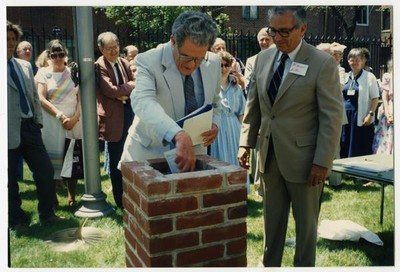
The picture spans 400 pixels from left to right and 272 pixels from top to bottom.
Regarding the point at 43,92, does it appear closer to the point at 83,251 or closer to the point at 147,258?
the point at 83,251

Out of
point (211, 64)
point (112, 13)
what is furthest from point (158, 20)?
point (211, 64)

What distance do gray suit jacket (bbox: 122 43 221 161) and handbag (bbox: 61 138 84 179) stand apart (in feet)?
7.83

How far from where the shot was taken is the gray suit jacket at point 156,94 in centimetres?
226

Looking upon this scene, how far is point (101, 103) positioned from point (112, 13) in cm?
545

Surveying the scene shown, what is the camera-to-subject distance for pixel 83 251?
3.54 metres

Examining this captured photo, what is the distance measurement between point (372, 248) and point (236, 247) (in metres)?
2.14

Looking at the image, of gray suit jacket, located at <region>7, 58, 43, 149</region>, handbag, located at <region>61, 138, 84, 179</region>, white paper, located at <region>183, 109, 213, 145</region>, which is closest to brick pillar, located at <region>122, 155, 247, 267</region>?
white paper, located at <region>183, 109, 213, 145</region>

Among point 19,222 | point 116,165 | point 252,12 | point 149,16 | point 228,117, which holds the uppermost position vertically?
point 149,16

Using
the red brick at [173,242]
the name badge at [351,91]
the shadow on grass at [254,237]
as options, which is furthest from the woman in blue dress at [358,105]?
the red brick at [173,242]

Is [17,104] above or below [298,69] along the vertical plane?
below

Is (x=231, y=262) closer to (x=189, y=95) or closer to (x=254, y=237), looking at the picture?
(x=189, y=95)

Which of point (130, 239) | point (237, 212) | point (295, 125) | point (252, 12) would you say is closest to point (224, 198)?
point (237, 212)

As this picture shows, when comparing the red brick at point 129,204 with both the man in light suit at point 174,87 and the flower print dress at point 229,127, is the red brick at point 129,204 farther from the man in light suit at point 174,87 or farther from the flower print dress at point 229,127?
the flower print dress at point 229,127

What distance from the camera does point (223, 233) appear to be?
6.35 feet
